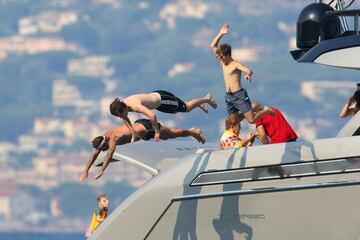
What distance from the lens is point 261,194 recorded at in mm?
7051

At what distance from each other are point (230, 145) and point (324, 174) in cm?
232

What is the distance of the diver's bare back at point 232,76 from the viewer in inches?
383

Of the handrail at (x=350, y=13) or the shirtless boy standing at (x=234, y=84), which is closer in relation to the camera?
the handrail at (x=350, y=13)

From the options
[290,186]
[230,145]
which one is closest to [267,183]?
[290,186]

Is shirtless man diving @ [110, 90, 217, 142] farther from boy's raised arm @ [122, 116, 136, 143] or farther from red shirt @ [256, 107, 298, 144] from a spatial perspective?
red shirt @ [256, 107, 298, 144]

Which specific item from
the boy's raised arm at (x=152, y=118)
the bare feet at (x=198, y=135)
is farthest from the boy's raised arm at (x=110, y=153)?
the bare feet at (x=198, y=135)

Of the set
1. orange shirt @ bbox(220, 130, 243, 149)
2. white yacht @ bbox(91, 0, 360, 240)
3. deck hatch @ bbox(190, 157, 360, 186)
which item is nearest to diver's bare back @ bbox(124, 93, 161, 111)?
orange shirt @ bbox(220, 130, 243, 149)

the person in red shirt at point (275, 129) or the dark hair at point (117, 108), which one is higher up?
the dark hair at point (117, 108)

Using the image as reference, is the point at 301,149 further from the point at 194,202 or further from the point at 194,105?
the point at 194,105

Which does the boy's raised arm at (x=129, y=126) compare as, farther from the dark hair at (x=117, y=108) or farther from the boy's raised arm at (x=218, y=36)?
the boy's raised arm at (x=218, y=36)

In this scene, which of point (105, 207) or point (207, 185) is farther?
point (105, 207)

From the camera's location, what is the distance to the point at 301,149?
719 centimetres

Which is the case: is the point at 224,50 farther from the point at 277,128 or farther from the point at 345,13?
the point at 345,13

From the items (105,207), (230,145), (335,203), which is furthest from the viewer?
(105,207)
